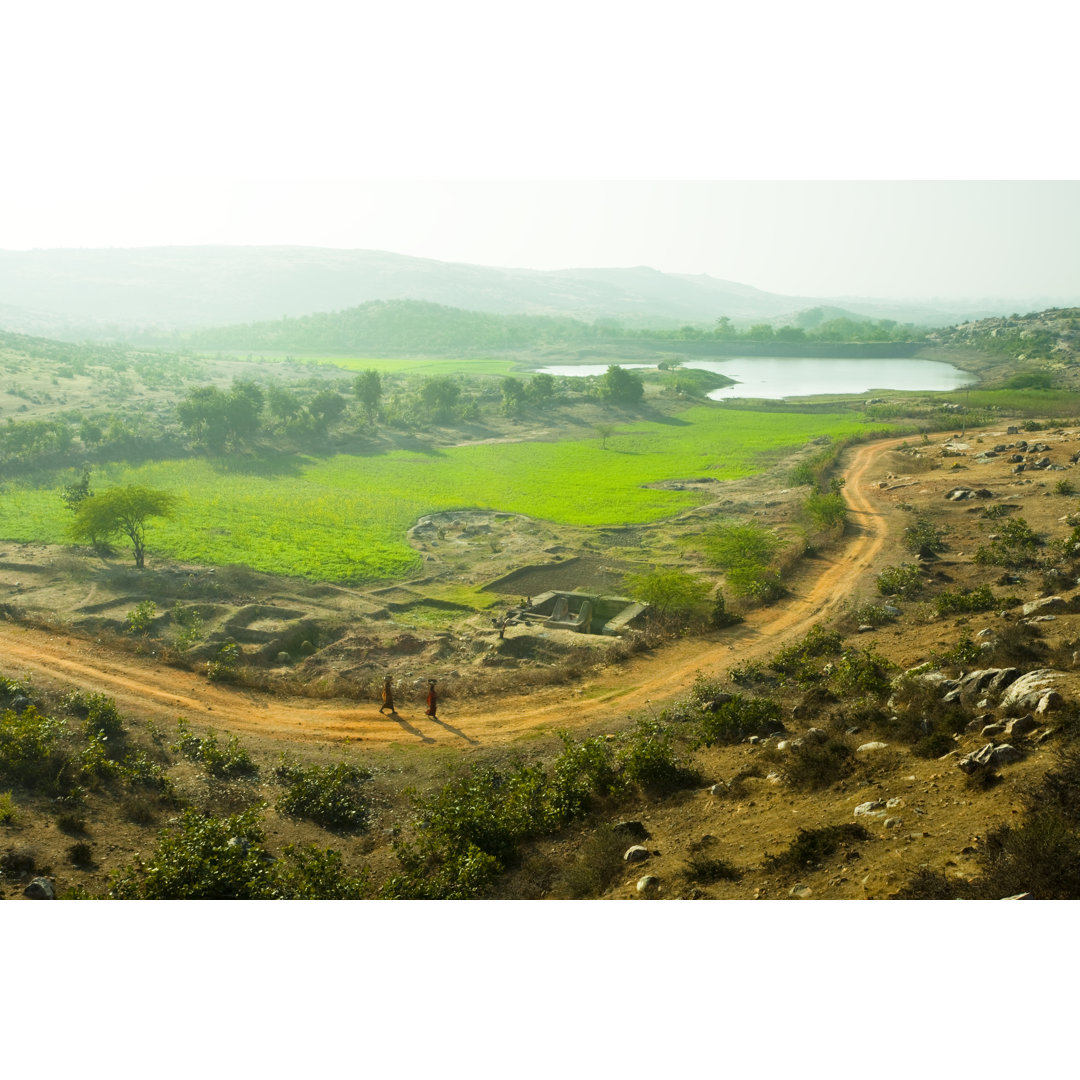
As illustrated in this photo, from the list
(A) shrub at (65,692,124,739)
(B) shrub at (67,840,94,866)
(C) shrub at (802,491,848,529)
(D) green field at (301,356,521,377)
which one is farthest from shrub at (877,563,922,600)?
(D) green field at (301,356,521,377)

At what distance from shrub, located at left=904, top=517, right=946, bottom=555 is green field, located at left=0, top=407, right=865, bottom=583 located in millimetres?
12485

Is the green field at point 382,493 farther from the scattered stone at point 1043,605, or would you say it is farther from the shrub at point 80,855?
the scattered stone at point 1043,605

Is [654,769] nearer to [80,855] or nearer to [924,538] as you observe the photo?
[80,855]

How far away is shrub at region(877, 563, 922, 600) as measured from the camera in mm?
23375

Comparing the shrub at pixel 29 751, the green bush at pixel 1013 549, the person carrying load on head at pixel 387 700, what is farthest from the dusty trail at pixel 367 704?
the green bush at pixel 1013 549

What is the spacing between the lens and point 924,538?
29109 mm

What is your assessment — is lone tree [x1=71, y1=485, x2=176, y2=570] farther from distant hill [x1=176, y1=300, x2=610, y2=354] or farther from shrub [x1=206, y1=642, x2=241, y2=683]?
distant hill [x1=176, y1=300, x2=610, y2=354]

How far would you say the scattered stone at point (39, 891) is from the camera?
1005cm

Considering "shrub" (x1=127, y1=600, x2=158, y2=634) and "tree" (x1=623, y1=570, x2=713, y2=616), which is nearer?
"shrub" (x1=127, y1=600, x2=158, y2=634)

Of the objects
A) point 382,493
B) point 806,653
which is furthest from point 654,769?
point 382,493

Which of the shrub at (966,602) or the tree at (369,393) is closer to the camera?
the shrub at (966,602)

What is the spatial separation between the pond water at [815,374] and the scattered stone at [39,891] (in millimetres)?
86543

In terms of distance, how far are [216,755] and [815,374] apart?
386ft

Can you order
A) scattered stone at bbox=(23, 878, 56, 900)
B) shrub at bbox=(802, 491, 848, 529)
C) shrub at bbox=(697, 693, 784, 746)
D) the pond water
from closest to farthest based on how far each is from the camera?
scattered stone at bbox=(23, 878, 56, 900)
shrub at bbox=(697, 693, 784, 746)
shrub at bbox=(802, 491, 848, 529)
the pond water
